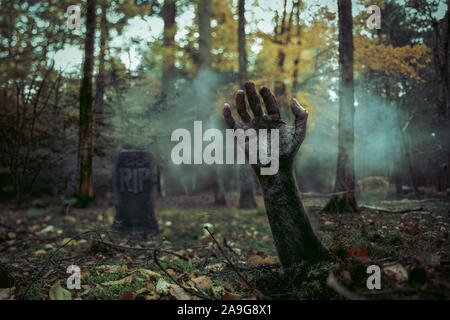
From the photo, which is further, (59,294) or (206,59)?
(206,59)

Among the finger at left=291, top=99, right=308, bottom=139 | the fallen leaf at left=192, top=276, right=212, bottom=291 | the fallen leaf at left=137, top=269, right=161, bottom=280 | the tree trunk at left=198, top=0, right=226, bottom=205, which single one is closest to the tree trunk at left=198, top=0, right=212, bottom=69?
the tree trunk at left=198, top=0, right=226, bottom=205

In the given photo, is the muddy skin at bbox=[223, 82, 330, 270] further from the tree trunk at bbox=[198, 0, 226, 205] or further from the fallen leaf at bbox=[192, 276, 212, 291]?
the tree trunk at bbox=[198, 0, 226, 205]

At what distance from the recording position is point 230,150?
4.50m

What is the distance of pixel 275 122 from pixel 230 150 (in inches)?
99.7

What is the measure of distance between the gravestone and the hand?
17.1 ft

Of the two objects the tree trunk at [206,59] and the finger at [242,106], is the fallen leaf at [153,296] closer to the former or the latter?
the finger at [242,106]

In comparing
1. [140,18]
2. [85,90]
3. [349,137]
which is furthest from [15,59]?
[349,137]

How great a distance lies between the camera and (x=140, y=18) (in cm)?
378

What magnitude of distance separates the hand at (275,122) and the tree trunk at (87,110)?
2.57 m

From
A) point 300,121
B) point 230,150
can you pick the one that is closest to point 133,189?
point 230,150

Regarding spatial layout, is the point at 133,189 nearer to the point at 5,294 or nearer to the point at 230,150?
the point at 230,150
